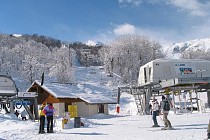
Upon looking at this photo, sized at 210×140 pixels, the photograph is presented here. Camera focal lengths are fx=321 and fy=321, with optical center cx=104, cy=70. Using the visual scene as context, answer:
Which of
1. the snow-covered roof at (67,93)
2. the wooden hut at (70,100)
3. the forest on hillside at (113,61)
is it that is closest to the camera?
the snow-covered roof at (67,93)

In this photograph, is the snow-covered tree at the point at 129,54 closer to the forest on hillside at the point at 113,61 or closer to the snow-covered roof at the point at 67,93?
the forest on hillside at the point at 113,61

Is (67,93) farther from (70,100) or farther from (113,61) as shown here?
(113,61)

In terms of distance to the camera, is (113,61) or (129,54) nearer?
(129,54)

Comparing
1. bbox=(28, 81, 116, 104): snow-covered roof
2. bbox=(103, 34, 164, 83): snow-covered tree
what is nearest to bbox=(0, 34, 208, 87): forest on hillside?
bbox=(103, 34, 164, 83): snow-covered tree

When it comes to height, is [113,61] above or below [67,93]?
above

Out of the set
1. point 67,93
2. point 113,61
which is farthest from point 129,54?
point 67,93

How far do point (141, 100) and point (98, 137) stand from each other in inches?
1210

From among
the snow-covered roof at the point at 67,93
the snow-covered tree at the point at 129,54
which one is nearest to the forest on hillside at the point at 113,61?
the snow-covered tree at the point at 129,54

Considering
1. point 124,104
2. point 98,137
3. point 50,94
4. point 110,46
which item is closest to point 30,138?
point 98,137

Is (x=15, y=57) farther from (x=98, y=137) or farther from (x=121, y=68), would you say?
(x=98, y=137)

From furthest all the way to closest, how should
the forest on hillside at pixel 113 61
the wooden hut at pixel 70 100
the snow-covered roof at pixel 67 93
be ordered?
the forest on hillside at pixel 113 61, the wooden hut at pixel 70 100, the snow-covered roof at pixel 67 93

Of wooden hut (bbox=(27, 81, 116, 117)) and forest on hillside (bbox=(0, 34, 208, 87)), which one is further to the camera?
forest on hillside (bbox=(0, 34, 208, 87))

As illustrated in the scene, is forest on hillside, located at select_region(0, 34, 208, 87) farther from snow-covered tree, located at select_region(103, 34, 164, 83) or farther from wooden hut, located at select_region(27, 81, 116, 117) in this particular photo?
wooden hut, located at select_region(27, 81, 116, 117)

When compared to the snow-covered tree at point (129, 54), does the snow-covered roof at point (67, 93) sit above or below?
below
